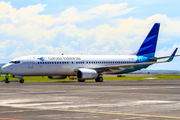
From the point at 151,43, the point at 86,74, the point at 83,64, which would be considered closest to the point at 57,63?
the point at 83,64

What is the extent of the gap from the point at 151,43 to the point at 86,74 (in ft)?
56.4

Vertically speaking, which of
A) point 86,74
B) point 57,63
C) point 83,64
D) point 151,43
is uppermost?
point 151,43

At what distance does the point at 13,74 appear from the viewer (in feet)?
155

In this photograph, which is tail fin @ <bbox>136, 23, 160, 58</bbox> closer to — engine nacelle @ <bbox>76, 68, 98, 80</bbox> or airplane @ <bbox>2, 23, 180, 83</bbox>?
airplane @ <bbox>2, 23, 180, 83</bbox>

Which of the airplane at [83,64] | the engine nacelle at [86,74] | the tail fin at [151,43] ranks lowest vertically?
the engine nacelle at [86,74]

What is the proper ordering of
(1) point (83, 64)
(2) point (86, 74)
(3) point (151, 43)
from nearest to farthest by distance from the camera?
(2) point (86, 74)
(1) point (83, 64)
(3) point (151, 43)

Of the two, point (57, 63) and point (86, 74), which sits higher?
point (57, 63)

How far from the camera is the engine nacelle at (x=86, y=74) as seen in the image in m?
48.5


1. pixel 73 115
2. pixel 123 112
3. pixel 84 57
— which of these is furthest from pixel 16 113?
pixel 84 57

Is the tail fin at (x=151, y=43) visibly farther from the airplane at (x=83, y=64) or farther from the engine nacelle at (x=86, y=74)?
the engine nacelle at (x=86, y=74)

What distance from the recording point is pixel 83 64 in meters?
52.3

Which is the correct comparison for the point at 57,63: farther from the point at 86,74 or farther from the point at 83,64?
the point at 86,74

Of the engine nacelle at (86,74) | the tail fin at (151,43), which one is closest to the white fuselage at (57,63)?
the engine nacelle at (86,74)

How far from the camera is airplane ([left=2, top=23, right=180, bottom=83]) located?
4750cm
